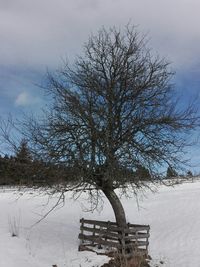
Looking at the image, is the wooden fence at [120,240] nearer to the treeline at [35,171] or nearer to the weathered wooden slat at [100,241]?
the weathered wooden slat at [100,241]

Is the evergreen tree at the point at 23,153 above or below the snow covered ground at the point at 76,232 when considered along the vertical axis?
above

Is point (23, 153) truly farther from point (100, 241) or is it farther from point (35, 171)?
point (100, 241)

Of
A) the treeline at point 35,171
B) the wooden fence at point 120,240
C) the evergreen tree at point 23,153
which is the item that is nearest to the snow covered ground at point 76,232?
the wooden fence at point 120,240

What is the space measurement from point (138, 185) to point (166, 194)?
1656 centimetres

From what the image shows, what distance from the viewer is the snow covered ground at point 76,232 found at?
1659 cm

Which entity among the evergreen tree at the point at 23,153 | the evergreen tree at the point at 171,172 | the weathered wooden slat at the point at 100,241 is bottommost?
the weathered wooden slat at the point at 100,241

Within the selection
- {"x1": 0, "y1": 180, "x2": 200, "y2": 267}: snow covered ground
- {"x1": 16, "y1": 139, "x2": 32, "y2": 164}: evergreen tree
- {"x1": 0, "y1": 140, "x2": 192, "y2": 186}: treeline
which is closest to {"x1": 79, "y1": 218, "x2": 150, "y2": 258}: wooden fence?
{"x1": 0, "y1": 180, "x2": 200, "y2": 267}: snow covered ground

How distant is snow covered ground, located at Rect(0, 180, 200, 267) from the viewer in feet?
54.4

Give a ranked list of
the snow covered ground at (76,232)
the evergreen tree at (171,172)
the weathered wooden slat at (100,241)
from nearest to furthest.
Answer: the snow covered ground at (76,232) < the weathered wooden slat at (100,241) < the evergreen tree at (171,172)

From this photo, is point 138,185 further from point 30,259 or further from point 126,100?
point 30,259

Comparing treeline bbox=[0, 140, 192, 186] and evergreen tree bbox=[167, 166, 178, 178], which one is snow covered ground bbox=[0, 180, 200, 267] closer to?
treeline bbox=[0, 140, 192, 186]

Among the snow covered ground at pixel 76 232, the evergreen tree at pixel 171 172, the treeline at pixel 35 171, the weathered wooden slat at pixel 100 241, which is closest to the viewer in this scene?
the snow covered ground at pixel 76 232

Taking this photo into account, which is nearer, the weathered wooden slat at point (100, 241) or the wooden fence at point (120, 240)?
the wooden fence at point (120, 240)

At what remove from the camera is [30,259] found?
634 inches
